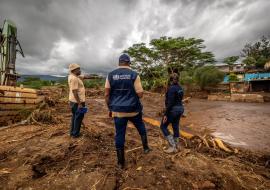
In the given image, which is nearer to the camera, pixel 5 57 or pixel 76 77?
pixel 76 77

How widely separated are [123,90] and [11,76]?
5759 mm

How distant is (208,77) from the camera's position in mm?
22375

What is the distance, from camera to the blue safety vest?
109 inches

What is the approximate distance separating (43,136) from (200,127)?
5255 mm

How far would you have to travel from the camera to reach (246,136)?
5652 millimetres

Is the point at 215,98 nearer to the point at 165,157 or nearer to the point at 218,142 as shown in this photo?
the point at 218,142

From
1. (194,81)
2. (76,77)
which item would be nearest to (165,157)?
(76,77)

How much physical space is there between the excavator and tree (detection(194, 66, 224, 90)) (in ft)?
65.2

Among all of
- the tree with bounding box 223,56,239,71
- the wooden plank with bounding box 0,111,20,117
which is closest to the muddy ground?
the wooden plank with bounding box 0,111,20,117

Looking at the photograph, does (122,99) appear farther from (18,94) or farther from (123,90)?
(18,94)

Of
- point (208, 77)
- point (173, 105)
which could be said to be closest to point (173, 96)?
point (173, 105)

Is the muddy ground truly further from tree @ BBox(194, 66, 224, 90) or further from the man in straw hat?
tree @ BBox(194, 66, 224, 90)

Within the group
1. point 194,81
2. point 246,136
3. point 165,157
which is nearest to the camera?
point 165,157

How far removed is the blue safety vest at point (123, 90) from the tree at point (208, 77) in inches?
846
